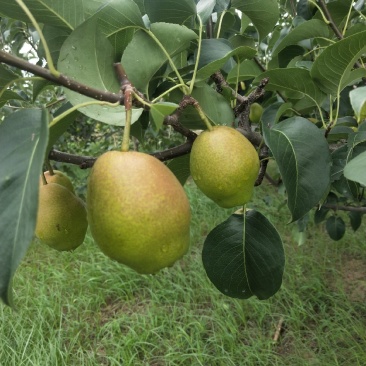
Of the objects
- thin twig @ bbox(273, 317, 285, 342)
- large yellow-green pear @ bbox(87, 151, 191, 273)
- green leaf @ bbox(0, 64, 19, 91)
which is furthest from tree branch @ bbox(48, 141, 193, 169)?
thin twig @ bbox(273, 317, 285, 342)

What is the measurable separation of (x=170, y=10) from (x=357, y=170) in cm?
47

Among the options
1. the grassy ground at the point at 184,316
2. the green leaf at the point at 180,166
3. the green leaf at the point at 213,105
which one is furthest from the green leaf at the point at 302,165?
the grassy ground at the point at 184,316

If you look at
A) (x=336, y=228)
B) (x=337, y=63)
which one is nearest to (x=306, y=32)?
(x=337, y=63)

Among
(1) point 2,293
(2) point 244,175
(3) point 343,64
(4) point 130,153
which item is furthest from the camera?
(3) point 343,64

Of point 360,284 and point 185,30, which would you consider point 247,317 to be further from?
point 185,30

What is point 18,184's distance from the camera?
0.49 meters

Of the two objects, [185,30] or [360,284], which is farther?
[360,284]

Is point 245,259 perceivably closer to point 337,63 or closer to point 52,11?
point 337,63

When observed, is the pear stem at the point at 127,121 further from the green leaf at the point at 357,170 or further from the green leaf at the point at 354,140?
the green leaf at the point at 354,140

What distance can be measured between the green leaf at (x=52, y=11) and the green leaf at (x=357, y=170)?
0.47m

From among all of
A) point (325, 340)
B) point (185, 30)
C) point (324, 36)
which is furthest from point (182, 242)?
point (325, 340)

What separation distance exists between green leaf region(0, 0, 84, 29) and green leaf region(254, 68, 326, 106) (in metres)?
0.37

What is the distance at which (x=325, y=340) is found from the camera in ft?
7.31

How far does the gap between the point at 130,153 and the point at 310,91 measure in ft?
1.70
